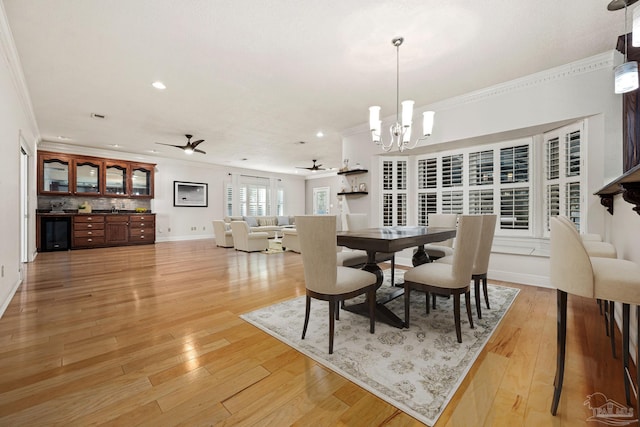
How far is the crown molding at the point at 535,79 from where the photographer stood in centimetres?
288

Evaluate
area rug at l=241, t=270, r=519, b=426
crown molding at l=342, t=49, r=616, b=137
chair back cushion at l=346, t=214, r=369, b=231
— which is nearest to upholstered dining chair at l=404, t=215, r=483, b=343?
area rug at l=241, t=270, r=519, b=426

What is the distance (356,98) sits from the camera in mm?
3932

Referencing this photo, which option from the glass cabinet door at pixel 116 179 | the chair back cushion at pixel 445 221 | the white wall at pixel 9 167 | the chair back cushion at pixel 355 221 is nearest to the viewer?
the white wall at pixel 9 167

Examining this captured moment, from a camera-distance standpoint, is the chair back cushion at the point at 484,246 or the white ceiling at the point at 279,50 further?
the chair back cushion at the point at 484,246

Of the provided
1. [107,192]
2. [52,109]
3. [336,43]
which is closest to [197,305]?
[336,43]

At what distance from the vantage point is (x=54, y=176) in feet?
22.0

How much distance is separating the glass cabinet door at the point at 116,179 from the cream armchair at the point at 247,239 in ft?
12.1

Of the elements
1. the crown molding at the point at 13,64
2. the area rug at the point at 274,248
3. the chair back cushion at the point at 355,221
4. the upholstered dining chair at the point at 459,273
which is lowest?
the area rug at the point at 274,248

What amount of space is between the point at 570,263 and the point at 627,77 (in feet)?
5.18

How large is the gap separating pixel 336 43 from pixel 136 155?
7.70 m

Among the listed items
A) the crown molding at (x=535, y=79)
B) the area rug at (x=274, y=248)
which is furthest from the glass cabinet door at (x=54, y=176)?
the crown molding at (x=535, y=79)

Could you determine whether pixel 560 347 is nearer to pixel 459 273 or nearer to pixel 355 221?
pixel 459 273

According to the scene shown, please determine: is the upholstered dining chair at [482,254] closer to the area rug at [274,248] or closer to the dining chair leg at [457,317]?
the dining chair leg at [457,317]

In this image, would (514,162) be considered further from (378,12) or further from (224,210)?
(224,210)
